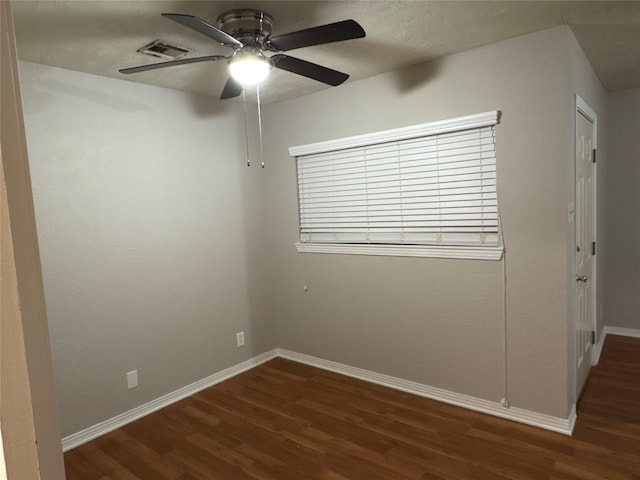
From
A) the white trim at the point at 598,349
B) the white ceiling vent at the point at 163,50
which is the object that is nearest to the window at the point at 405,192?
the white ceiling vent at the point at 163,50

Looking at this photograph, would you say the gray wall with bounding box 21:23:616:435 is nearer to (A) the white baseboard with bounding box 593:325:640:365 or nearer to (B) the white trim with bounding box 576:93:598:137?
(B) the white trim with bounding box 576:93:598:137

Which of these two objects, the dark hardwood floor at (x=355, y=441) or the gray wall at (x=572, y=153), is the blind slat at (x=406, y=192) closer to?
the gray wall at (x=572, y=153)

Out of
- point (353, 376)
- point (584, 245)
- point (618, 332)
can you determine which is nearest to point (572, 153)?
point (584, 245)

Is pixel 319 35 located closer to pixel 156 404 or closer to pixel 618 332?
pixel 156 404

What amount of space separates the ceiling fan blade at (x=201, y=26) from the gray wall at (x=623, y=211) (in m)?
3.83

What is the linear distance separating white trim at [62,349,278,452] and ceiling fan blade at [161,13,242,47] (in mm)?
2406

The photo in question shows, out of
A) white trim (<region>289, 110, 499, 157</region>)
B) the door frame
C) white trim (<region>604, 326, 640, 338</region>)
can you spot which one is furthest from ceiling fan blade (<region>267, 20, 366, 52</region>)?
white trim (<region>604, 326, 640, 338</region>)

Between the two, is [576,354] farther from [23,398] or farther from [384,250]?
[23,398]

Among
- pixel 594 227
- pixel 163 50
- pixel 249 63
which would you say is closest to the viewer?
pixel 249 63

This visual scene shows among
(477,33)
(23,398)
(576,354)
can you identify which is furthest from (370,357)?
(23,398)

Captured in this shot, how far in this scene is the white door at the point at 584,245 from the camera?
2883 millimetres

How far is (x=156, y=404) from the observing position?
3225mm

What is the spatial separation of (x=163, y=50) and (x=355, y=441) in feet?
8.52

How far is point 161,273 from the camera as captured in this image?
10.6ft
